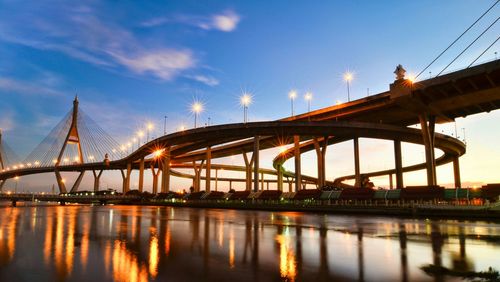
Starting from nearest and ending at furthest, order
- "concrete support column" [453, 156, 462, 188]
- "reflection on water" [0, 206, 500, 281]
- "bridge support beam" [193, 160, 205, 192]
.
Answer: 1. "reflection on water" [0, 206, 500, 281]
2. "concrete support column" [453, 156, 462, 188]
3. "bridge support beam" [193, 160, 205, 192]

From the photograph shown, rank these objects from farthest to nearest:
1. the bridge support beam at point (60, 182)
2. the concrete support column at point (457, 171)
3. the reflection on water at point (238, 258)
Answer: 1. the bridge support beam at point (60, 182)
2. the concrete support column at point (457, 171)
3. the reflection on water at point (238, 258)

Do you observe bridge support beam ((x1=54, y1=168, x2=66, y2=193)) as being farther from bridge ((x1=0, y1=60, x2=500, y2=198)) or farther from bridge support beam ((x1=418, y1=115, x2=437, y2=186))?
bridge support beam ((x1=418, y1=115, x2=437, y2=186))

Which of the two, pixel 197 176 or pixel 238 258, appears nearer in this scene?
pixel 238 258

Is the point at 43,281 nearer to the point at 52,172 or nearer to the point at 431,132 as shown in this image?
the point at 431,132

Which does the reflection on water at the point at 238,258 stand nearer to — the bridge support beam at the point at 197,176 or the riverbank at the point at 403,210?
the riverbank at the point at 403,210

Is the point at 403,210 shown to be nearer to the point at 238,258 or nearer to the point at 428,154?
the point at 238,258

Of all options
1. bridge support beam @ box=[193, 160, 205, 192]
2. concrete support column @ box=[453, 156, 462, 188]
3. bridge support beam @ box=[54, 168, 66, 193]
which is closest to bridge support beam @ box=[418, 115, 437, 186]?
concrete support column @ box=[453, 156, 462, 188]

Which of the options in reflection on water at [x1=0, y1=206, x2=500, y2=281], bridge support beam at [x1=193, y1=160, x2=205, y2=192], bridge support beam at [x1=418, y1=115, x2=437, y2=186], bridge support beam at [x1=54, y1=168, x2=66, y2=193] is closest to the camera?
reflection on water at [x1=0, y1=206, x2=500, y2=281]

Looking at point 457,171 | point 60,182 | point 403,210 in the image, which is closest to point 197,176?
point 60,182

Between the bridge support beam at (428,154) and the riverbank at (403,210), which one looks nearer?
the riverbank at (403,210)

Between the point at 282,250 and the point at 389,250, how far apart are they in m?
3.26

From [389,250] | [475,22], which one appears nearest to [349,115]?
[475,22]

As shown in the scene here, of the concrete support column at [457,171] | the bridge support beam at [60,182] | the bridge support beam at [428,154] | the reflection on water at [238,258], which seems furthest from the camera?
the bridge support beam at [60,182]

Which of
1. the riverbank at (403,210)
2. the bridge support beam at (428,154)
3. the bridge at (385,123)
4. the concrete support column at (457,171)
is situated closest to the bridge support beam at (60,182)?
the bridge at (385,123)
